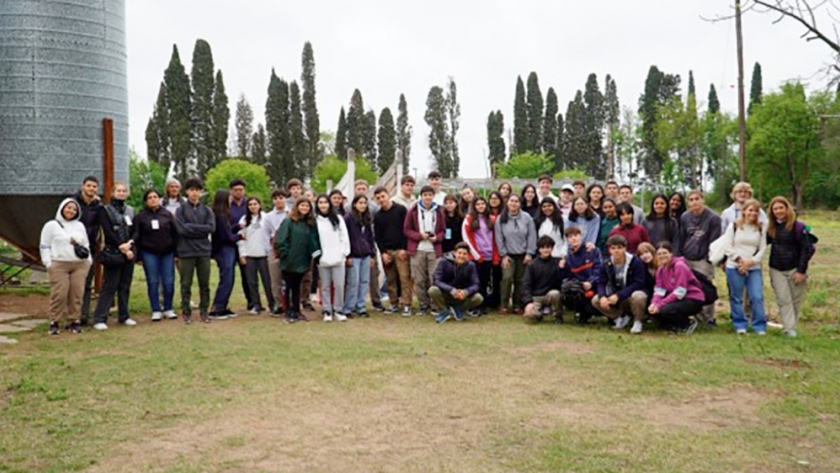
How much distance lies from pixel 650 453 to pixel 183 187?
633 cm

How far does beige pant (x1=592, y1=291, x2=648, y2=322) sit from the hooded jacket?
214 inches

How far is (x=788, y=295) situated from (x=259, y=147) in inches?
2043

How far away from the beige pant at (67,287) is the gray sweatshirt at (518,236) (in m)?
4.68

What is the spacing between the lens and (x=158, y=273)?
8.30 m

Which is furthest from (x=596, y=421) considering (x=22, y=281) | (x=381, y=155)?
(x=381, y=155)

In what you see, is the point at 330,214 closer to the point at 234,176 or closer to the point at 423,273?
the point at 423,273

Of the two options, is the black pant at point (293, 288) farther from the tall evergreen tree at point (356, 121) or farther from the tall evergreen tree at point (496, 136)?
the tall evergreen tree at point (496, 136)

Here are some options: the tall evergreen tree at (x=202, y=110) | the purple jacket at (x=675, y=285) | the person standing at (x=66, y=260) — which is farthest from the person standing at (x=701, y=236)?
the tall evergreen tree at (x=202, y=110)

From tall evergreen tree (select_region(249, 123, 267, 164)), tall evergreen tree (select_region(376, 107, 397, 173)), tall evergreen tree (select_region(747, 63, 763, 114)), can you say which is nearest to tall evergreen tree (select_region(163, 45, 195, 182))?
tall evergreen tree (select_region(249, 123, 267, 164))

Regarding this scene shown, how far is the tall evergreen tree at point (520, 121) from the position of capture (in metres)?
66.8

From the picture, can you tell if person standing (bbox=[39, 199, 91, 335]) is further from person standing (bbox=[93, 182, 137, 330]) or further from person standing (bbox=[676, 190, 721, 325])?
person standing (bbox=[676, 190, 721, 325])

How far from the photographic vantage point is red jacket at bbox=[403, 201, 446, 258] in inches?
353

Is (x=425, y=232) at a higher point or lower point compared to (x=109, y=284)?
higher

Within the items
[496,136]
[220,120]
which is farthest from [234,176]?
[496,136]
